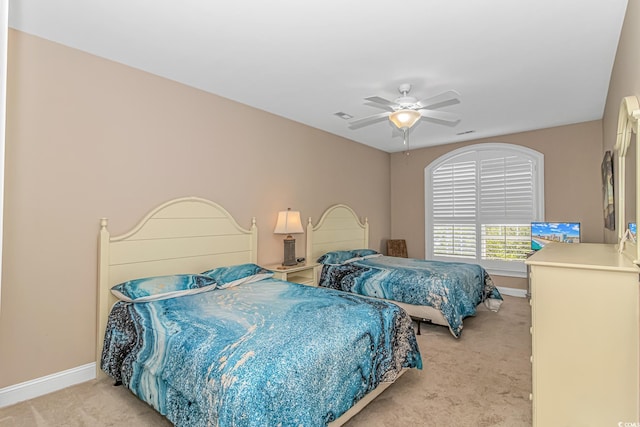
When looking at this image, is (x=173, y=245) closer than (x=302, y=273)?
Yes

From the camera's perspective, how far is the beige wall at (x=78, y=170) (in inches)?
96.5

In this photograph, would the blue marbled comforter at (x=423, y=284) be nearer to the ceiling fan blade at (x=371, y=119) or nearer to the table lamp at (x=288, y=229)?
the table lamp at (x=288, y=229)

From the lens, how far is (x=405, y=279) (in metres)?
3.91

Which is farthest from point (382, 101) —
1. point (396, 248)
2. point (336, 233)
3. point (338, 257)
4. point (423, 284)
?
point (396, 248)

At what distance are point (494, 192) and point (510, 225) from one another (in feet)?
1.86

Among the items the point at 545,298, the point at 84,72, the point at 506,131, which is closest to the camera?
the point at 545,298

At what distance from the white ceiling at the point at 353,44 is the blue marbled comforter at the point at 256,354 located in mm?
1971

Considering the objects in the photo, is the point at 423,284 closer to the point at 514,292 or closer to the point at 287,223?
the point at 287,223

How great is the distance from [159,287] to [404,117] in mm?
2561

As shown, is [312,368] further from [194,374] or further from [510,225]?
[510,225]

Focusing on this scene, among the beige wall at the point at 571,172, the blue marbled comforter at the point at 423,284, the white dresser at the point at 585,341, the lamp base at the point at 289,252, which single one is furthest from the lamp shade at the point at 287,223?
the beige wall at the point at 571,172

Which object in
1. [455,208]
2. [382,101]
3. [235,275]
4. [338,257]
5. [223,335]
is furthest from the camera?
[455,208]

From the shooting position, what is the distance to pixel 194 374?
180 centimetres

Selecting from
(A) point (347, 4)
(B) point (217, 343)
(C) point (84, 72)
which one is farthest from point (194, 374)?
(C) point (84, 72)
